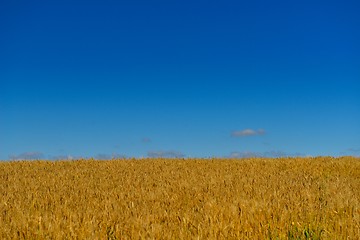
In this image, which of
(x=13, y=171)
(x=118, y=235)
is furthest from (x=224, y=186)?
(x=13, y=171)

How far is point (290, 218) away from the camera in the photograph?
7.10 metres

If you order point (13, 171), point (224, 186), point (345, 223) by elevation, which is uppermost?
point (13, 171)

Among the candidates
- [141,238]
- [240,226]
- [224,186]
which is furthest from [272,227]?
[224,186]

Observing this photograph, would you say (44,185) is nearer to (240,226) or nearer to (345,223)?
(240,226)

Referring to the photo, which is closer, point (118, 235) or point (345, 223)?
point (118, 235)

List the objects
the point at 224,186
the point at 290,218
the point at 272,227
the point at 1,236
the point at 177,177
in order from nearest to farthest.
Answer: the point at 1,236, the point at 272,227, the point at 290,218, the point at 224,186, the point at 177,177

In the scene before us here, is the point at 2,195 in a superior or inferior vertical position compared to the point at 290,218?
superior

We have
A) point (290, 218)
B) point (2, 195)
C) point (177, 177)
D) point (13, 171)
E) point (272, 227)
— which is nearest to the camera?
point (272, 227)

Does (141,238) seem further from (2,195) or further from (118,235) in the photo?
(2,195)

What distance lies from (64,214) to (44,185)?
4.86 m

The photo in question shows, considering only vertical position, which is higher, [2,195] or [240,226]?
[2,195]

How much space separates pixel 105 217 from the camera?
6824mm

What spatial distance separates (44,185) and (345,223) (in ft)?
26.2

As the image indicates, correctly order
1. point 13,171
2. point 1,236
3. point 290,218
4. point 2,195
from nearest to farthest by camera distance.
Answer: point 1,236, point 290,218, point 2,195, point 13,171
